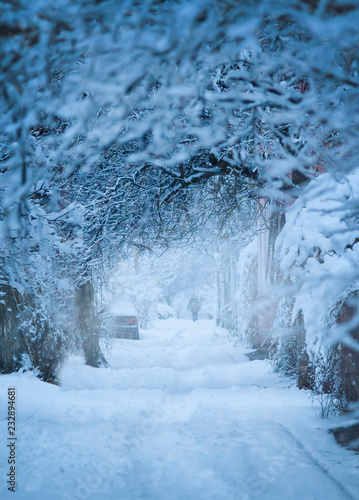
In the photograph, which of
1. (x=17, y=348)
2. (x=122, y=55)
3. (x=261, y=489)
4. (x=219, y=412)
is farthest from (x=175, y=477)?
(x=17, y=348)

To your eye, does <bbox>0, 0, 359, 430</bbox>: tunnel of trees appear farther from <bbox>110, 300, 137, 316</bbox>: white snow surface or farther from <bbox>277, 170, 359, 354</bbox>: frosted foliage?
<bbox>110, 300, 137, 316</bbox>: white snow surface

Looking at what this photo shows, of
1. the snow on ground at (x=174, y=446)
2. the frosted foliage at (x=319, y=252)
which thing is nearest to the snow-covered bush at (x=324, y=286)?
the frosted foliage at (x=319, y=252)

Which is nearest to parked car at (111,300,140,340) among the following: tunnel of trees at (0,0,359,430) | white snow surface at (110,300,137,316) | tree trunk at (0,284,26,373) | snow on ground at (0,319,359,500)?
white snow surface at (110,300,137,316)

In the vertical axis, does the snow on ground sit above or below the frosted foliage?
below

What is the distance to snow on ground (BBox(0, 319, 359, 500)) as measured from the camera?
11.4 ft

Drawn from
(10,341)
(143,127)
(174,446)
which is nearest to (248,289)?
(10,341)

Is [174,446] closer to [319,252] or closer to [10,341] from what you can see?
[319,252]

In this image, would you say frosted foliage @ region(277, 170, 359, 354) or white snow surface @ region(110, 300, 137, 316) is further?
white snow surface @ region(110, 300, 137, 316)

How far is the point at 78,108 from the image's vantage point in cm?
216

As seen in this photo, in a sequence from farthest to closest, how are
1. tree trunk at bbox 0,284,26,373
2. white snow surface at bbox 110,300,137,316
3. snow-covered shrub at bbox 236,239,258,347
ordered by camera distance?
white snow surface at bbox 110,300,137,316
snow-covered shrub at bbox 236,239,258,347
tree trunk at bbox 0,284,26,373

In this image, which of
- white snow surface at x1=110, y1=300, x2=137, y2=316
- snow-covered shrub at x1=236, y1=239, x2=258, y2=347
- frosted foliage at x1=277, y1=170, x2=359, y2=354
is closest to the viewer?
Answer: frosted foliage at x1=277, y1=170, x2=359, y2=354

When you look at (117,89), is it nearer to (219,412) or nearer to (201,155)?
(201,155)

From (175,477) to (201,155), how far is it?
4168mm

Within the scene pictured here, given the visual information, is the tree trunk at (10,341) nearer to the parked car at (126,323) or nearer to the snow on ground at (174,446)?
the snow on ground at (174,446)
